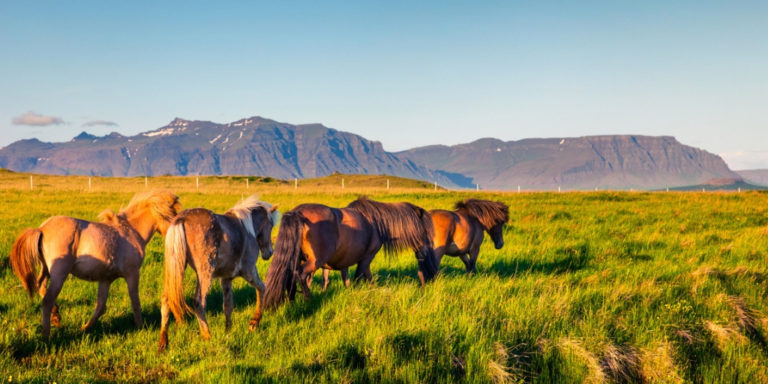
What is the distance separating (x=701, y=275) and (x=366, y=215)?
21.8 feet

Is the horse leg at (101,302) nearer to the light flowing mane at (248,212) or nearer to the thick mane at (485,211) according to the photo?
the light flowing mane at (248,212)

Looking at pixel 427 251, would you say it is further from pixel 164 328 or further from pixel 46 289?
pixel 46 289

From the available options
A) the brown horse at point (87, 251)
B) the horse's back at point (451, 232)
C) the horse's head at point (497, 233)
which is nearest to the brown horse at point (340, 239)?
the horse's back at point (451, 232)

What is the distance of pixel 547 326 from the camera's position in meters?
6.41

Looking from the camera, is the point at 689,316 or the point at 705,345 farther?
the point at 689,316

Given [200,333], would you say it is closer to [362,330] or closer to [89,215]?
[362,330]

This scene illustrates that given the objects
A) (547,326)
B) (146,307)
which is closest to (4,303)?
(146,307)

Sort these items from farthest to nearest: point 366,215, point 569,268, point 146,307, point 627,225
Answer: point 627,225, point 569,268, point 366,215, point 146,307

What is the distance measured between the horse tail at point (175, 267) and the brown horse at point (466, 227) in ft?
18.9

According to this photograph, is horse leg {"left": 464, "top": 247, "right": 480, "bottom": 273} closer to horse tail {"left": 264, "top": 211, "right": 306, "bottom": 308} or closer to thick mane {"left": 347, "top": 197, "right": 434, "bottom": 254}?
thick mane {"left": 347, "top": 197, "right": 434, "bottom": 254}

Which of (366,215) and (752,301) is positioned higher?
(366,215)

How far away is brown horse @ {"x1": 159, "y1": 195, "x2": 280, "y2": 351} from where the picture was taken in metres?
5.91

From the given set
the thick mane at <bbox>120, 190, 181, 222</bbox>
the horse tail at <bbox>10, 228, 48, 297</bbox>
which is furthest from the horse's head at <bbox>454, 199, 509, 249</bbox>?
the horse tail at <bbox>10, 228, 48, 297</bbox>

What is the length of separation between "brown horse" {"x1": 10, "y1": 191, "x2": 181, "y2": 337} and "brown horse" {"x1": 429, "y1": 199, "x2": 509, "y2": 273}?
556 cm
